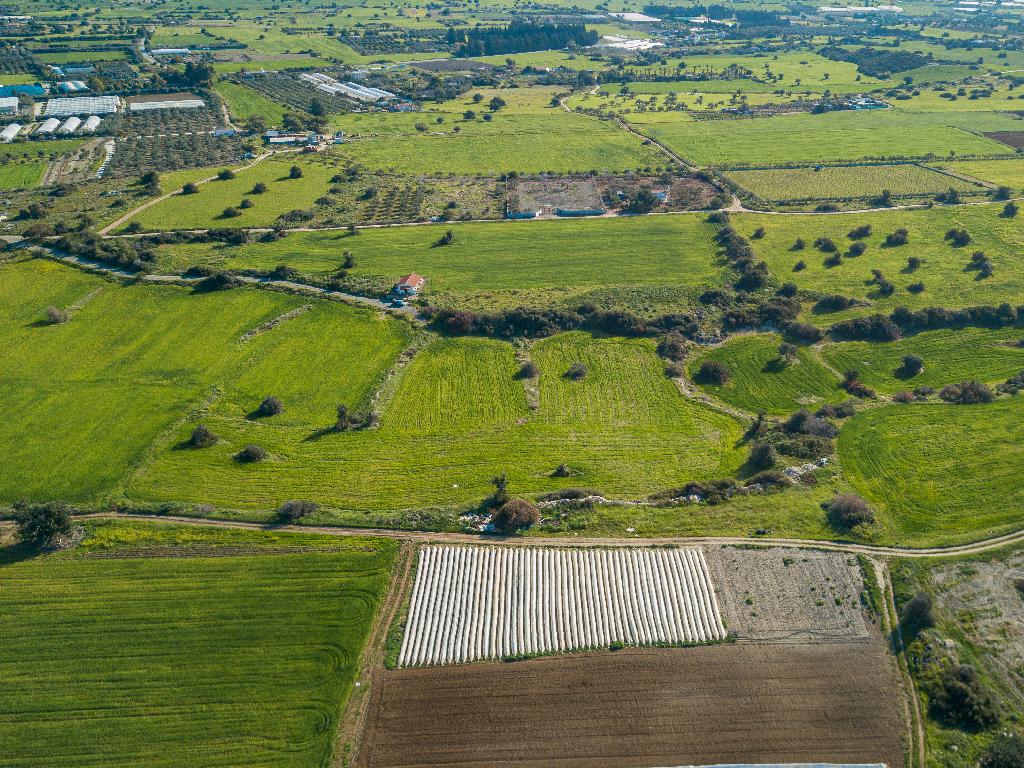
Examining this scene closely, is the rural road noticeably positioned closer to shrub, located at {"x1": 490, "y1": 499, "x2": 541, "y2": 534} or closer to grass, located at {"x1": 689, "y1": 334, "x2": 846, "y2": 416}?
shrub, located at {"x1": 490, "y1": 499, "x2": 541, "y2": 534}

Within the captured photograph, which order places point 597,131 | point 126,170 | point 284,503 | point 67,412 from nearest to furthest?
point 284,503 < point 67,412 < point 126,170 < point 597,131

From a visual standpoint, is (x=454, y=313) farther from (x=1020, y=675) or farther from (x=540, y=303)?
(x=1020, y=675)

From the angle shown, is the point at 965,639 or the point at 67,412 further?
the point at 67,412

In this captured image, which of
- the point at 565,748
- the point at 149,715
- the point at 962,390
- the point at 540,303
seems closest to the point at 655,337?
the point at 540,303

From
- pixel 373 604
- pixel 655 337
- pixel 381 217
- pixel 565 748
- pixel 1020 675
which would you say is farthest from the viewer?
pixel 381 217

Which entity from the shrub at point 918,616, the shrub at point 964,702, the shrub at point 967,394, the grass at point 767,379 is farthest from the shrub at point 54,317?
the shrub at point 967,394

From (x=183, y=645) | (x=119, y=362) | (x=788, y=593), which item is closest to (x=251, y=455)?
(x=183, y=645)

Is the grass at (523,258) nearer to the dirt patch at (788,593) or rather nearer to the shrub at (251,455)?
the shrub at (251,455)
